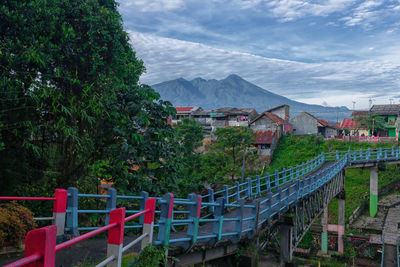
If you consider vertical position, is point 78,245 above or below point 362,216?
above

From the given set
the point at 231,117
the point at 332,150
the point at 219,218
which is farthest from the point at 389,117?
the point at 219,218

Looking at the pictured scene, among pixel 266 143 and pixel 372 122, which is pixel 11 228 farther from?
pixel 372 122

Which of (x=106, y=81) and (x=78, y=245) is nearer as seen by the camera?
(x=78, y=245)

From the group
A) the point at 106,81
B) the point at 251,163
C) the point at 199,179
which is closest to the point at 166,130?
the point at 106,81

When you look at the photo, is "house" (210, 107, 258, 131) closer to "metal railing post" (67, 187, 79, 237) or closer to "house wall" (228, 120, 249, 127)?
"house wall" (228, 120, 249, 127)

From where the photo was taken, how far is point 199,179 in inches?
1066

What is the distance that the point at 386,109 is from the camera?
50250 mm

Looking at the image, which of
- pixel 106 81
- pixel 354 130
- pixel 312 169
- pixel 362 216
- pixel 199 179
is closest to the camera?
pixel 106 81

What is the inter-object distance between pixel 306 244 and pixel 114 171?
72.3 feet

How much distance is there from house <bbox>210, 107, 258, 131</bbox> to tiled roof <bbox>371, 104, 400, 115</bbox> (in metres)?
20.0

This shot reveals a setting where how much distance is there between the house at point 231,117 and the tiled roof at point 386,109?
20.0 metres

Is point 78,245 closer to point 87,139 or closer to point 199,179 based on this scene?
point 87,139

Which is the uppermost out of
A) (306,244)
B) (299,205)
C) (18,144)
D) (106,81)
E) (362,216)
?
(106,81)

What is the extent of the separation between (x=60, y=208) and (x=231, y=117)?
173 feet
